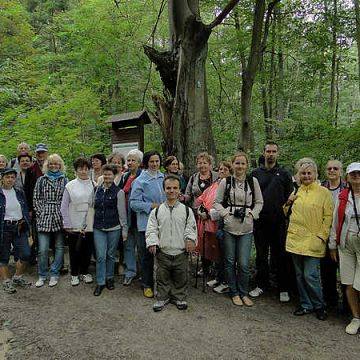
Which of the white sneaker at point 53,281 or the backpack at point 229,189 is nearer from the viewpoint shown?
the backpack at point 229,189

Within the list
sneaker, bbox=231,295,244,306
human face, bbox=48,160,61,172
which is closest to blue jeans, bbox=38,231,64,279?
human face, bbox=48,160,61,172

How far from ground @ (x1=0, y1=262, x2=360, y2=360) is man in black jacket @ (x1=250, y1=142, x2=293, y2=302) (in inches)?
17.2

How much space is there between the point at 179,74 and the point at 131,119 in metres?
1.27

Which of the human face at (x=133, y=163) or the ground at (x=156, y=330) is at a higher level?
the human face at (x=133, y=163)

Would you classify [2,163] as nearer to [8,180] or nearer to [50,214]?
[8,180]

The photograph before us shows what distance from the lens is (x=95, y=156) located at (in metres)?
5.89

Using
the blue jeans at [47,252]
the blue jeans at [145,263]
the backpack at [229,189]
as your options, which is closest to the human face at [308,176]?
the backpack at [229,189]

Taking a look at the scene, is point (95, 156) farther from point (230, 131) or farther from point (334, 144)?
point (230, 131)

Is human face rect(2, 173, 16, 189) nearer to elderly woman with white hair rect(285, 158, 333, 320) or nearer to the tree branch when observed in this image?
elderly woman with white hair rect(285, 158, 333, 320)

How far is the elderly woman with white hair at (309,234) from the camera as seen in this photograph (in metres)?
4.16

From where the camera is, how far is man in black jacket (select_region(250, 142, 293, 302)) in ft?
15.4

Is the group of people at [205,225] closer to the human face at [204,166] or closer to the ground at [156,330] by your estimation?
the human face at [204,166]

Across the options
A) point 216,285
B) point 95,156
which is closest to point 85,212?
point 95,156

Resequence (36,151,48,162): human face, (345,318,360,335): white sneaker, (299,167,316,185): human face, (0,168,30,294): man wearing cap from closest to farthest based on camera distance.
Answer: (345,318,360,335): white sneaker
(299,167,316,185): human face
(0,168,30,294): man wearing cap
(36,151,48,162): human face
